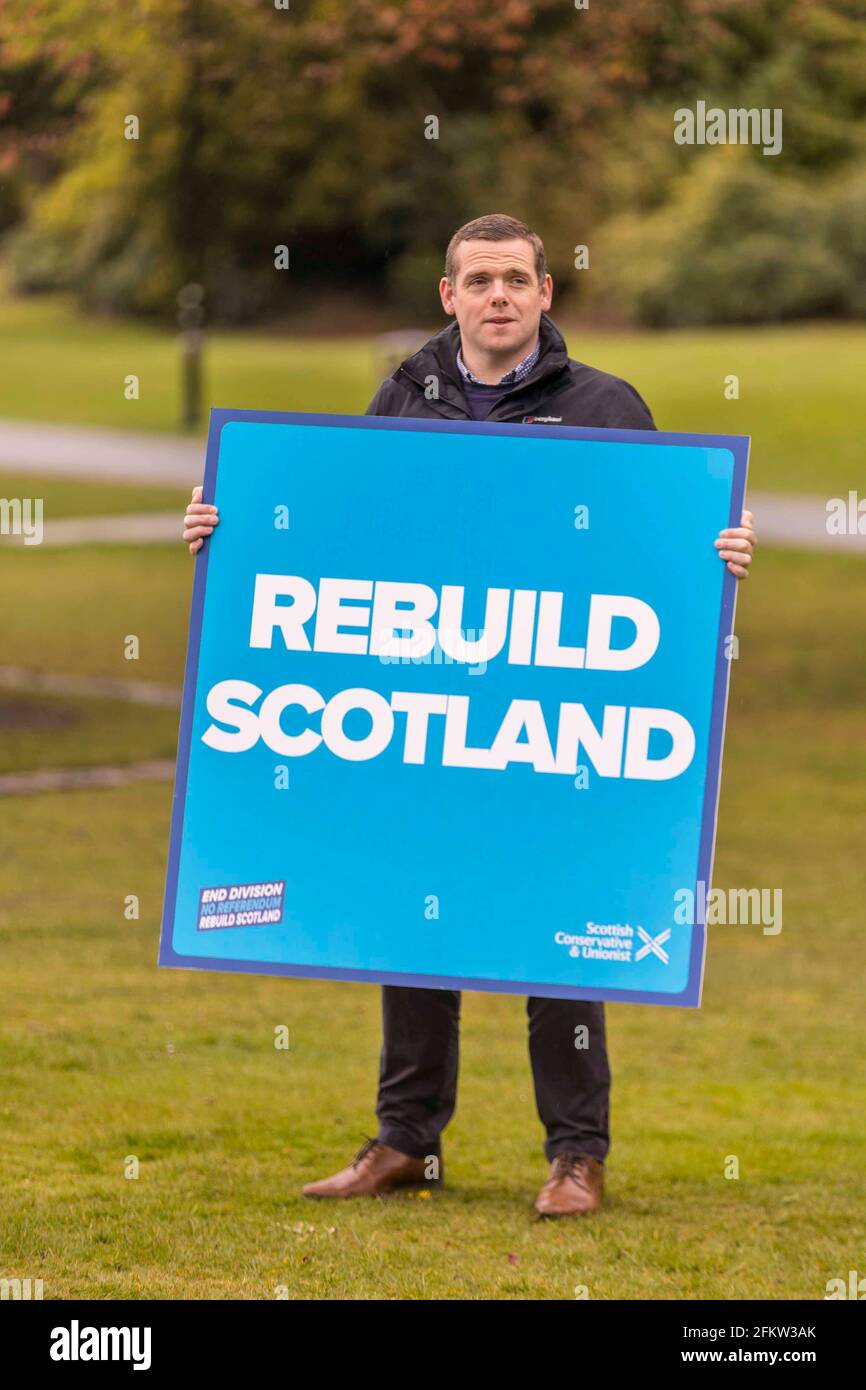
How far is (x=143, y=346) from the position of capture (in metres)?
48.6

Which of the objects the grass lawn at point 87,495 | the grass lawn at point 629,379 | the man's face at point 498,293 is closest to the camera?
the man's face at point 498,293

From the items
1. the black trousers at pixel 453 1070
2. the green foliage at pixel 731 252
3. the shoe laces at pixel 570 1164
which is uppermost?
the green foliage at pixel 731 252

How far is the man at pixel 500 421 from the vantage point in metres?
5.47

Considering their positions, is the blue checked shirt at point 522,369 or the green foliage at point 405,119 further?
the green foliage at point 405,119

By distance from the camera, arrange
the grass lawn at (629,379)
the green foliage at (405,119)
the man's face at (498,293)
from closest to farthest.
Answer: the man's face at (498,293) → the green foliage at (405,119) → the grass lawn at (629,379)

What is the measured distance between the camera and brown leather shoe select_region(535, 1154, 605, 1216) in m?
5.86

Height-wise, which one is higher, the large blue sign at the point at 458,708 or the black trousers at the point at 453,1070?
the large blue sign at the point at 458,708

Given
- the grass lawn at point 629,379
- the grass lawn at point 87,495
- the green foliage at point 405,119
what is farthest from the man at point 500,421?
the grass lawn at point 629,379

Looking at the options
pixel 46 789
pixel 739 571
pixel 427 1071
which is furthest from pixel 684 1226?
pixel 46 789

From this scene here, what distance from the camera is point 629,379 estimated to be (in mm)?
36094

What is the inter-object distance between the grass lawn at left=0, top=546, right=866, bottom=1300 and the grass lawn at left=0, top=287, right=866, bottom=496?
65.1 feet

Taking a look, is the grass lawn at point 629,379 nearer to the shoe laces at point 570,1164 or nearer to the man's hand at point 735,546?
the shoe laces at point 570,1164

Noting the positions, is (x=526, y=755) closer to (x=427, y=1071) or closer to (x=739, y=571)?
(x=739, y=571)

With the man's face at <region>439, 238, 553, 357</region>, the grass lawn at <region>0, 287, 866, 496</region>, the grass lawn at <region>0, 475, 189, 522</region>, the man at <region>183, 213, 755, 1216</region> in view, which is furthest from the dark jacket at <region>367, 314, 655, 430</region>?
the grass lawn at <region>0, 287, 866, 496</region>
